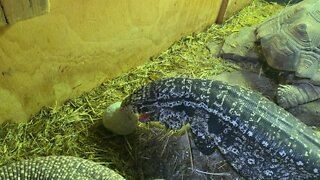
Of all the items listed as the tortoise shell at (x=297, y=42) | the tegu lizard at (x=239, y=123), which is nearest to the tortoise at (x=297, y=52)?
the tortoise shell at (x=297, y=42)

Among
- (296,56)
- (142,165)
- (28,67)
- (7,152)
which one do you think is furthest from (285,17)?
(7,152)

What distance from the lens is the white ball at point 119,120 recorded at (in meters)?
2.93

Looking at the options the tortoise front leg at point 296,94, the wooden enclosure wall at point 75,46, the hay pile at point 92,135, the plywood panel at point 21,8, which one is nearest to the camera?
the plywood panel at point 21,8

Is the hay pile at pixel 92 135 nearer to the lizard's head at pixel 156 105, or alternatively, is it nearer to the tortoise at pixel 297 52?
the lizard's head at pixel 156 105

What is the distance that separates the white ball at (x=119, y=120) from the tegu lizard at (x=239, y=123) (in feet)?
0.39

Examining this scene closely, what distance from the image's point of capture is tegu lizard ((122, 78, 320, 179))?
2.65 metres

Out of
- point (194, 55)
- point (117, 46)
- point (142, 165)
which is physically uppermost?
point (117, 46)

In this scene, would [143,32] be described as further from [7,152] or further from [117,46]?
[7,152]

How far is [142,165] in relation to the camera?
289cm

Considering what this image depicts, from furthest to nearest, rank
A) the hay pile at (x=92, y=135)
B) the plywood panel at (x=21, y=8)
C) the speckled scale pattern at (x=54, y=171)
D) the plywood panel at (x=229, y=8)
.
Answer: the plywood panel at (x=229, y=8), the hay pile at (x=92, y=135), the speckled scale pattern at (x=54, y=171), the plywood panel at (x=21, y=8)

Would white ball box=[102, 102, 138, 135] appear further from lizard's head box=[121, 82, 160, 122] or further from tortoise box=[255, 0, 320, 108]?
tortoise box=[255, 0, 320, 108]

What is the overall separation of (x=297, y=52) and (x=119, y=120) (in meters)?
1.54

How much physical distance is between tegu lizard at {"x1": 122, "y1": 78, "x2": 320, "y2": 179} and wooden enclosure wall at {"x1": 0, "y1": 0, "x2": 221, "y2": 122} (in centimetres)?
54

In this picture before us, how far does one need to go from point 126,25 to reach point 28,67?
0.79m
